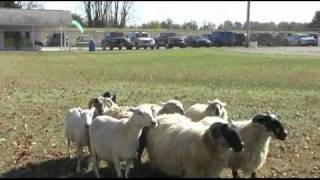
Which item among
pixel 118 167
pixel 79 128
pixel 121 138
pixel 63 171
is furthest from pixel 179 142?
pixel 63 171

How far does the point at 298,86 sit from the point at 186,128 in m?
16.9

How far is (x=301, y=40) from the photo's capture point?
287 feet

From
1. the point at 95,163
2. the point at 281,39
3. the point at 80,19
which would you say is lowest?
the point at 281,39

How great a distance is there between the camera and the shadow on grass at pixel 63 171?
10.2 meters

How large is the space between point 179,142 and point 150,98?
1114cm

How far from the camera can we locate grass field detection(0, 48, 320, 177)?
11531 mm

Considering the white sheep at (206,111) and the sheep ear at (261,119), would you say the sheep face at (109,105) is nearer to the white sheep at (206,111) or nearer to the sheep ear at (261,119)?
the white sheep at (206,111)

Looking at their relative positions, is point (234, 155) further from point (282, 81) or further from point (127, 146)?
point (282, 81)

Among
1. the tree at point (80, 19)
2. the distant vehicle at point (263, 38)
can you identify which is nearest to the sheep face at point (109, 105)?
the distant vehicle at point (263, 38)

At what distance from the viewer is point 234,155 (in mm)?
9898

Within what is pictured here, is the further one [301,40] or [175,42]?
[301,40]

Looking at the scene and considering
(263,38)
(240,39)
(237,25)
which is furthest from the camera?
(237,25)

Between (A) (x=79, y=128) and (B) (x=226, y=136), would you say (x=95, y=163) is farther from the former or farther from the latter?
(B) (x=226, y=136)

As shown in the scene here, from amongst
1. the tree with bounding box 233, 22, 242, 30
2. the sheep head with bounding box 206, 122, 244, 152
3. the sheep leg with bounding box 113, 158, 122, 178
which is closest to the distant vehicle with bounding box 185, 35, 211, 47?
the tree with bounding box 233, 22, 242, 30
